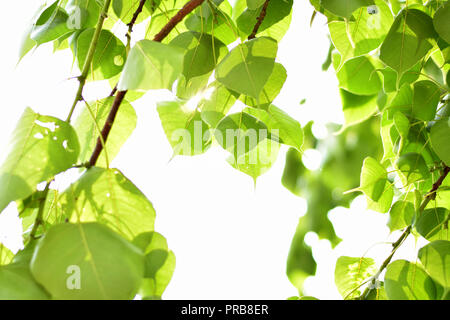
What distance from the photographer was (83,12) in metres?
0.29

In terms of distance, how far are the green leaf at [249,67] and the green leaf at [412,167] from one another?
0.12 metres

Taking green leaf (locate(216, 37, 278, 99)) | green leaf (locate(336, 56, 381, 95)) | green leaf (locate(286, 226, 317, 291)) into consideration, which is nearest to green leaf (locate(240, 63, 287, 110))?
green leaf (locate(216, 37, 278, 99))

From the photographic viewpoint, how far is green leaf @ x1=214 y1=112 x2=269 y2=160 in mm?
253

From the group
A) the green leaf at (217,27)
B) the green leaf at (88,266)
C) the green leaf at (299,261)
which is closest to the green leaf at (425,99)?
the green leaf at (217,27)

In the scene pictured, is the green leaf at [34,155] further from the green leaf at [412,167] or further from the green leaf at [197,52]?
the green leaf at [412,167]

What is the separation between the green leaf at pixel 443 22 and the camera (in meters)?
0.25

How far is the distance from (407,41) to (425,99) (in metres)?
0.06

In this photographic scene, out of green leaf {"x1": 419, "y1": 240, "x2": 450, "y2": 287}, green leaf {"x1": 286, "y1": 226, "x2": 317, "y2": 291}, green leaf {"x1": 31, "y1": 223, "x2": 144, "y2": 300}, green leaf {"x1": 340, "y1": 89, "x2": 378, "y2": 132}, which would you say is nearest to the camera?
green leaf {"x1": 31, "y1": 223, "x2": 144, "y2": 300}

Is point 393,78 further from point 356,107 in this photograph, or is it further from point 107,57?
point 107,57

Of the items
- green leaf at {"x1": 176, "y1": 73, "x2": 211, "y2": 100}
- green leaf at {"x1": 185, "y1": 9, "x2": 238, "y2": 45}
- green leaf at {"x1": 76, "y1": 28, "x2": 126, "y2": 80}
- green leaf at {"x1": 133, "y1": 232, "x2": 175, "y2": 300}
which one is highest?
green leaf at {"x1": 185, "y1": 9, "x2": 238, "y2": 45}

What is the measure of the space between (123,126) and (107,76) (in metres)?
0.04

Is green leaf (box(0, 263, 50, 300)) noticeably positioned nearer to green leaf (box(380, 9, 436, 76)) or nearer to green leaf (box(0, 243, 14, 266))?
green leaf (box(0, 243, 14, 266))

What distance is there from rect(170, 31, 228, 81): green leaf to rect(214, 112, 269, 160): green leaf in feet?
0.09
